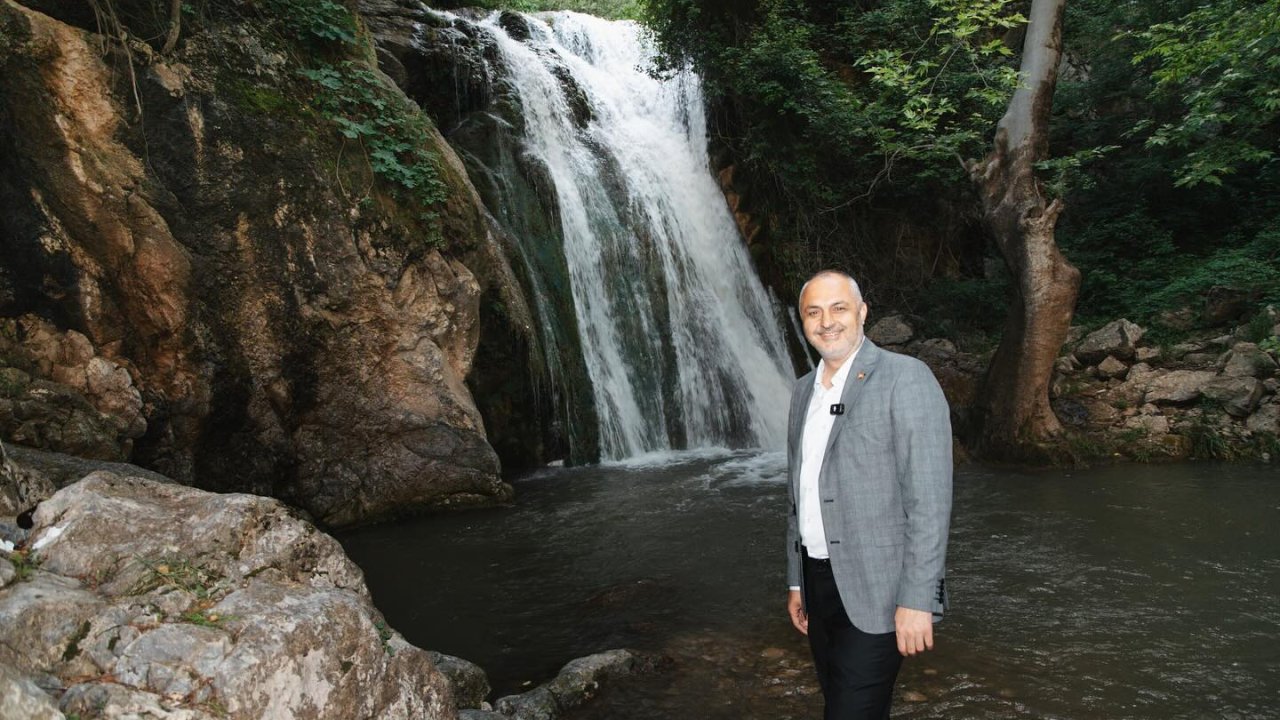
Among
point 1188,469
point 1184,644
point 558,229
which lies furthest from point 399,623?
point 1188,469

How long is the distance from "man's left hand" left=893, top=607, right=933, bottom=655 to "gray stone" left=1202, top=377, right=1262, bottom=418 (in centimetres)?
913

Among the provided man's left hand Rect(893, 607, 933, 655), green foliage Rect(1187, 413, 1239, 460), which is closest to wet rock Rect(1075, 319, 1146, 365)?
green foliage Rect(1187, 413, 1239, 460)

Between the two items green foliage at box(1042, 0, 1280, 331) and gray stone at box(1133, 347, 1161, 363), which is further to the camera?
green foliage at box(1042, 0, 1280, 331)

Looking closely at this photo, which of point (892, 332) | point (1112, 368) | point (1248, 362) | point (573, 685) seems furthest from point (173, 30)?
point (1248, 362)

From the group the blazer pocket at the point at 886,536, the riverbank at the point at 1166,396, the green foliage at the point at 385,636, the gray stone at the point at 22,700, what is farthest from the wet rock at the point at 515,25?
the gray stone at the point at 22,700

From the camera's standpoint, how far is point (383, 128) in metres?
7.74

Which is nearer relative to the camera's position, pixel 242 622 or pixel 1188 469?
pixel 242 622

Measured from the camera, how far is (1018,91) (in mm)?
8820

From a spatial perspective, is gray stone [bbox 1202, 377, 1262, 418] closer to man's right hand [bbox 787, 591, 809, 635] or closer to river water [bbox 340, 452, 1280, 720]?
river water [bbox 340, 452, 1280, 720]

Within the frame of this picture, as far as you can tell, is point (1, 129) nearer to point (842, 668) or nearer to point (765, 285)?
point (842, 668)

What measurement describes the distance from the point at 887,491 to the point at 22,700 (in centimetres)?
210

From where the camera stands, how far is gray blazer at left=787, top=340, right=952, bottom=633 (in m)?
2.05

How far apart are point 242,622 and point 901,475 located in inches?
76.8

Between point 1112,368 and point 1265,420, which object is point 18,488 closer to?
point 1112,368
